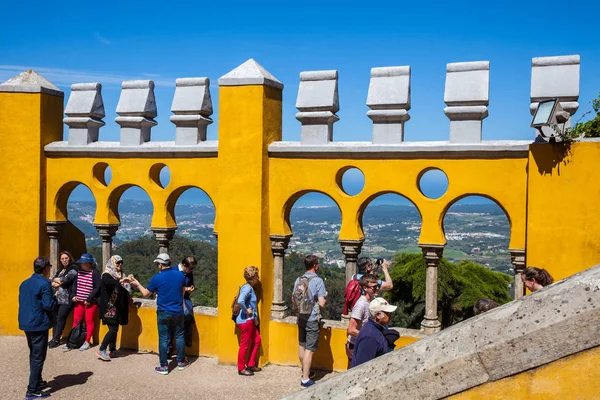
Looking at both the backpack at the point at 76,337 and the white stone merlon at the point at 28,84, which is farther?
the white stone merlon at the point at 28,84

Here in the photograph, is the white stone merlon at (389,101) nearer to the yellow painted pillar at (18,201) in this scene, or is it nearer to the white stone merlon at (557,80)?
the white stone merlon at (557,80)

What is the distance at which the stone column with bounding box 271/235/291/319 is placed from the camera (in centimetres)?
865

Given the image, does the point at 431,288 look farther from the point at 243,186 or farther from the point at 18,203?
the point at 18,203

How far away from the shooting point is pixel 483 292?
76.0 feet

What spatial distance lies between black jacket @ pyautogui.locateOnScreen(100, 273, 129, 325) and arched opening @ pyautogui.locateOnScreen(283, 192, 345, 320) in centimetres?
267

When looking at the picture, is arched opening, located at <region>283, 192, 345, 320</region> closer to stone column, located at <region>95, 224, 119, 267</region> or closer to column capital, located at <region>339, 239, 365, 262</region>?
column capital, located at <region>339, 239, 365, 262</region>

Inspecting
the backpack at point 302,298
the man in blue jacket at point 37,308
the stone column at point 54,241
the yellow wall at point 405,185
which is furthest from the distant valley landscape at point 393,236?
the man in blue jacket at point 37,308

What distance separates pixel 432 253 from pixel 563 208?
1698mm

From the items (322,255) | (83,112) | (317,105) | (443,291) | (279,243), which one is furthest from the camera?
(322,255)

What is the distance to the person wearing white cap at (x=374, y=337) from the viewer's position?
4812 millimetres

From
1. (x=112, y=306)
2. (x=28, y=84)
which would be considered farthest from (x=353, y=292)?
(x=28, y=84)

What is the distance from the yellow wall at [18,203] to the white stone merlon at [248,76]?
348 centimetres

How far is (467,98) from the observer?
7504mm

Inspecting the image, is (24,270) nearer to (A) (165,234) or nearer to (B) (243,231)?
(A) (165,234)
